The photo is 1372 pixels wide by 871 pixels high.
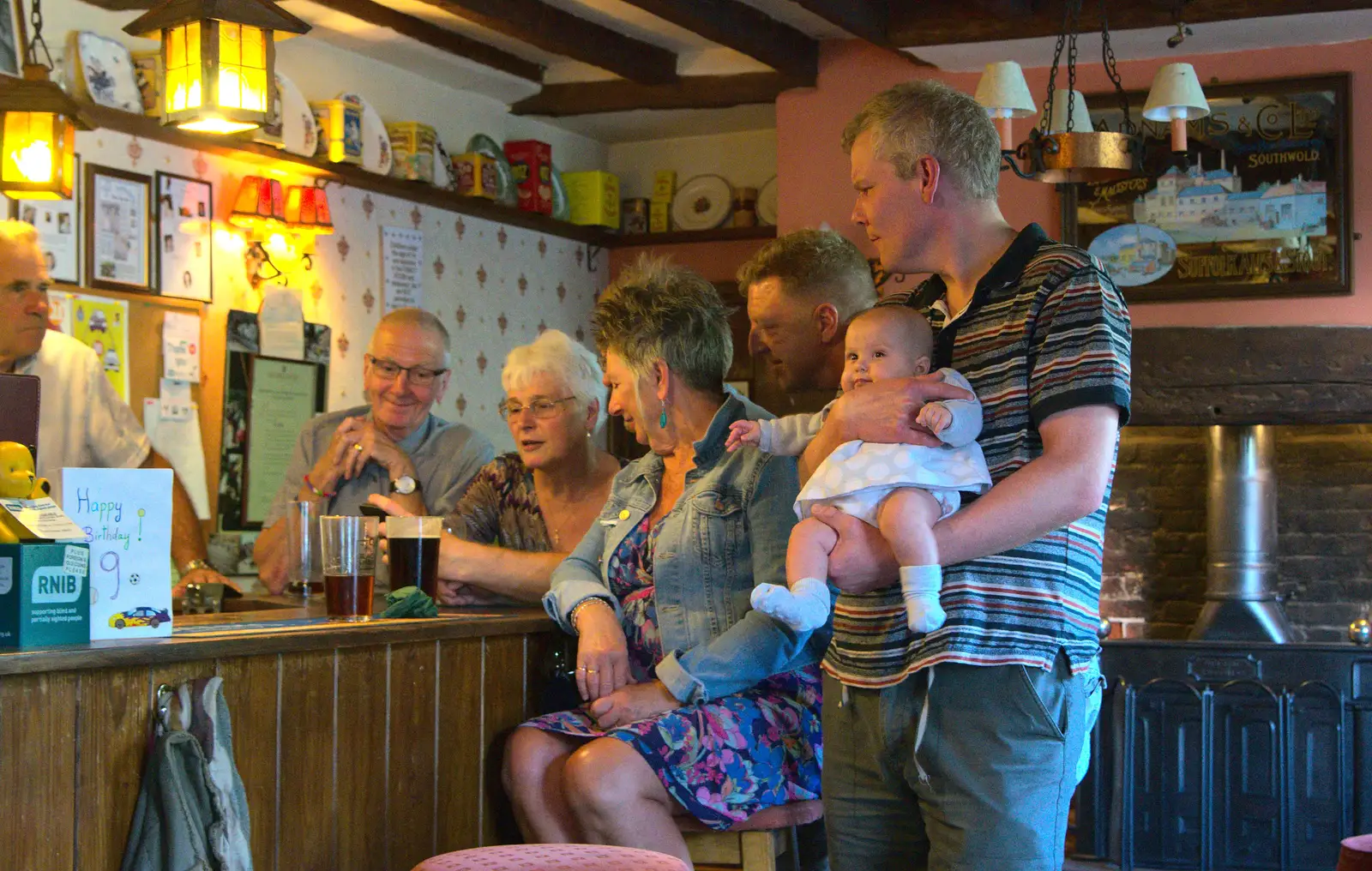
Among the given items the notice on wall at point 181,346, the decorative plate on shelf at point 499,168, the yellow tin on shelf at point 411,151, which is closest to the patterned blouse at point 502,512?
the notice on wall at point 181,346

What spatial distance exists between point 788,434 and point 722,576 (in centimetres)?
37

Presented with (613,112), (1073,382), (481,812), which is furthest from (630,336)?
(613,112)

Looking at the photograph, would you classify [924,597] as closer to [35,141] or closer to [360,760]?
[360,760]

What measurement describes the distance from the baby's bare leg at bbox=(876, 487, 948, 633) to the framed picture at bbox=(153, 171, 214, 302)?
399cm

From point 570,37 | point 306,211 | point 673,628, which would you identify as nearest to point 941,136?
point 673,628

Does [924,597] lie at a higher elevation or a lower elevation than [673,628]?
higher

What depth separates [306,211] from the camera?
568cm

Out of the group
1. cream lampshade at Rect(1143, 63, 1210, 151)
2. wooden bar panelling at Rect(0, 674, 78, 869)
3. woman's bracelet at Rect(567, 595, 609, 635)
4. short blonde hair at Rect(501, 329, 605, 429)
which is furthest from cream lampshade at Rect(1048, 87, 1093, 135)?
wooden bar panelling at Rect(0, 674, 78, 869)

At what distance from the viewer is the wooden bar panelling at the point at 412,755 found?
244 cm

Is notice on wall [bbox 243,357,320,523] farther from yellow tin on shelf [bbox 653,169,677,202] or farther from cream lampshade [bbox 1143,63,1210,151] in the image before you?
cream lampshade [bbox 1143,63,1210,151]

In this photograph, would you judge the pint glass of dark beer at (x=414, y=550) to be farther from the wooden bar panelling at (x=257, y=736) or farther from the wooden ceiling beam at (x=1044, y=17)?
the wooden ceiling beam at (x=1044, y=17)

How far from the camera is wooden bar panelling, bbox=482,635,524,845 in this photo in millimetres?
2672

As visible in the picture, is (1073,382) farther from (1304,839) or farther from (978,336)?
(1304,839)

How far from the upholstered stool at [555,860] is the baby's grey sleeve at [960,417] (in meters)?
0.65
